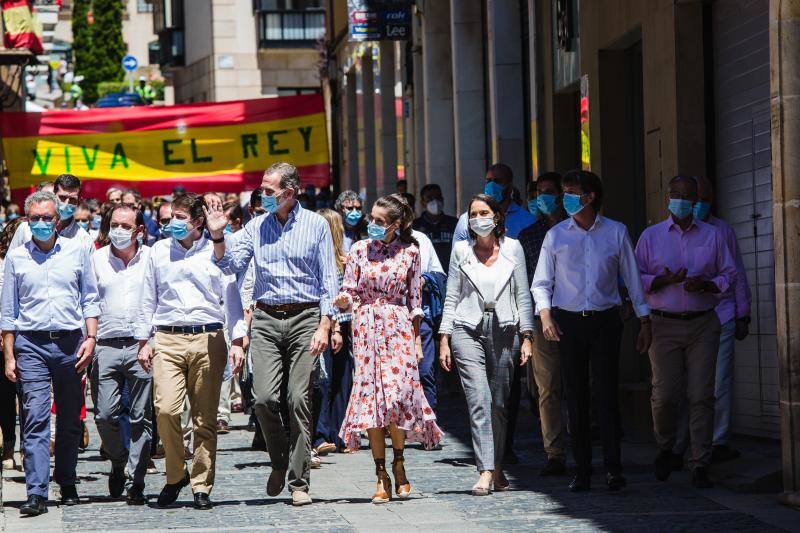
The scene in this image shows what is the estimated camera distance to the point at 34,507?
1047 cm

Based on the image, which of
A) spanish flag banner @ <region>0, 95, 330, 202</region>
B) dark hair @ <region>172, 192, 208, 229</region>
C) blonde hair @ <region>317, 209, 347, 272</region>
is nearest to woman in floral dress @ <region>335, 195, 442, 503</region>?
dark hair @ <region>172, 192, 208, 229</region>

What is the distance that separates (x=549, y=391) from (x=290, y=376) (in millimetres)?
2186

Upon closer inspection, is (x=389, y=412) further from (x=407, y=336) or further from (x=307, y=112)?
(x=307, y=112)

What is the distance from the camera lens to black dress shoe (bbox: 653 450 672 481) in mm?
11281

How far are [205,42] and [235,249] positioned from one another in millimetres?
46596

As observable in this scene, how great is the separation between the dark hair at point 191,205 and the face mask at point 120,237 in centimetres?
77

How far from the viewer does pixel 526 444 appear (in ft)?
44.9

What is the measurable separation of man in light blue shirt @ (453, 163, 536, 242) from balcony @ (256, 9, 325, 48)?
138 ft

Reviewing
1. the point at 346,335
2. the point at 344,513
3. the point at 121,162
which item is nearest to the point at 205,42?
the point at 121,162

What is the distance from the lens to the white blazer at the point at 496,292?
11023 millimetres

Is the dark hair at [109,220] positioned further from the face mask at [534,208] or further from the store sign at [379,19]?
the store sign at [379,19]

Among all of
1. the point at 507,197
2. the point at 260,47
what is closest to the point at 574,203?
the point at 507,197

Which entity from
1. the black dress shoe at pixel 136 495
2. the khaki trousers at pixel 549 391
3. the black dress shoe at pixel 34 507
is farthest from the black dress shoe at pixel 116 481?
the khaki trousers at pixel 549 391

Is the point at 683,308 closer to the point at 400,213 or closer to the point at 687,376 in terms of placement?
the point at 687,376
